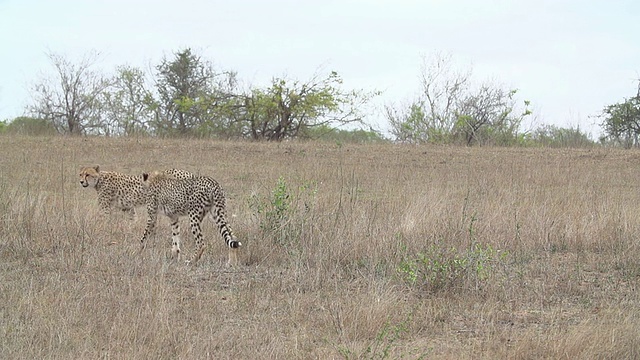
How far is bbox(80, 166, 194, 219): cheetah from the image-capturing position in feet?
35.8

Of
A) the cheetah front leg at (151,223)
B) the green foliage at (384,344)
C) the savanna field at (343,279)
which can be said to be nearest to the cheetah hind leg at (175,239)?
the savanna field at (343,279)

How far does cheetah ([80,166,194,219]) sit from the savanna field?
0.96 feet

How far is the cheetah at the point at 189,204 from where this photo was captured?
8.31 m

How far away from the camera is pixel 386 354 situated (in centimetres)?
489

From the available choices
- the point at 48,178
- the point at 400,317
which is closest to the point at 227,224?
the point at 400,317

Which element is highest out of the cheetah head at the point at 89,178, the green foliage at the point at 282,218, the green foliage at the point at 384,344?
the cheetah head at the point at 89,178

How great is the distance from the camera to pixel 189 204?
338 inches

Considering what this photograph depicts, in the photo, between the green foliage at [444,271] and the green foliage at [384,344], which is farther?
the green foliage at [444,271]

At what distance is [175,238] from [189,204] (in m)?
0.38

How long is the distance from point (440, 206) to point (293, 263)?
240 cm

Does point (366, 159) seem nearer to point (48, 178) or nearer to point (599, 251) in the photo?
point (48, 178)

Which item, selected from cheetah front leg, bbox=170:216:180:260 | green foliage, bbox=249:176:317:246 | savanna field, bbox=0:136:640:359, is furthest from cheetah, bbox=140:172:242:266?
green foliage, bbox=249:176:317:246

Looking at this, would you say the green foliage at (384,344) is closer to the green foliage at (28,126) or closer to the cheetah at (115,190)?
the cheetah at (115,190)

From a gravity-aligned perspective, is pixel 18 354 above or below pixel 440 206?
below
